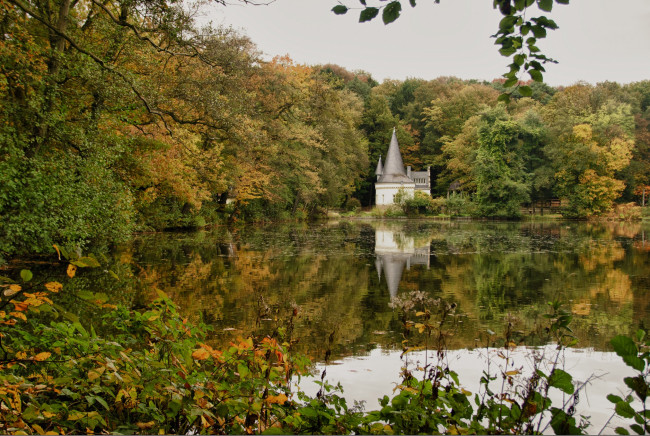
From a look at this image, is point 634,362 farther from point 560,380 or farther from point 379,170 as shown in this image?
point 379,170

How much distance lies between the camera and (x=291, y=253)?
14430 mm

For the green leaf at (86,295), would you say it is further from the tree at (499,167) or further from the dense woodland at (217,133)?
the tree at (499,167)

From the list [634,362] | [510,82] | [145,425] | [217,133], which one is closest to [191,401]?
[145,425]

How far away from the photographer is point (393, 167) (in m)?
51.2

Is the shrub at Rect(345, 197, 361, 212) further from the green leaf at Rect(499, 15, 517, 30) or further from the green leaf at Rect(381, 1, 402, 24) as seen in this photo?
the green leaf at Rect(381, 1, 402, 24)

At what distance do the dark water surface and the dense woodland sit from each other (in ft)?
8.03

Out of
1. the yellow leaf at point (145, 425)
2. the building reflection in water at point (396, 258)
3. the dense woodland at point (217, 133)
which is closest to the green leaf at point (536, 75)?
the yellow leaf at point (145, 425)

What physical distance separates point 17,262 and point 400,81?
5833 cm

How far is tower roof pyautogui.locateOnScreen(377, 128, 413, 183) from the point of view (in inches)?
2004

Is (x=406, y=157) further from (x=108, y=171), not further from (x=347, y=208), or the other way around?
(x=108, y=171)

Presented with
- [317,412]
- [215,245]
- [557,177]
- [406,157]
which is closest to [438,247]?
[215,245]

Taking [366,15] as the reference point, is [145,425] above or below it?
below

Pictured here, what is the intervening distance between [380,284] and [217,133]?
1003 centimetres

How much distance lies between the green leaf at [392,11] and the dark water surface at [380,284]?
5.42ft
